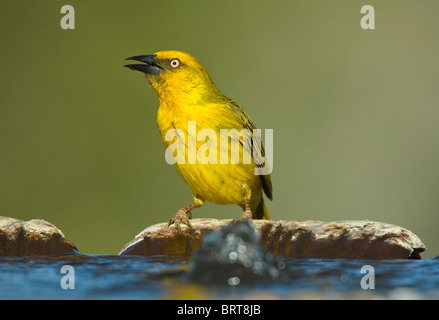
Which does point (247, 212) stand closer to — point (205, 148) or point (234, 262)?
point (205, 148)

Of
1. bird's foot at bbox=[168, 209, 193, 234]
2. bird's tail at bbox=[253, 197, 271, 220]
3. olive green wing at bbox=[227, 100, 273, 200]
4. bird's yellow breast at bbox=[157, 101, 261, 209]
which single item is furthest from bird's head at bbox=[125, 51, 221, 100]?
bird's tail at bbox=[253, 197, 271, 220]

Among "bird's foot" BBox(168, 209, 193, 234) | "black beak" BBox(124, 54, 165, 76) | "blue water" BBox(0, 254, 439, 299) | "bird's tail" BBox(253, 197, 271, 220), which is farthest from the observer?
"bird's tail" BBox(253, 197, 271, 220)

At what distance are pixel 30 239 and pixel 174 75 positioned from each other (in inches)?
61.3

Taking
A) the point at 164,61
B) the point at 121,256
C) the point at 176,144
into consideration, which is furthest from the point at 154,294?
the point at 164,61

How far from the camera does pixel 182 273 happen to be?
2.15 m

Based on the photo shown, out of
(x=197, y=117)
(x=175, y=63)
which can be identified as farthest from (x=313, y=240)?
(x=175, y=63)

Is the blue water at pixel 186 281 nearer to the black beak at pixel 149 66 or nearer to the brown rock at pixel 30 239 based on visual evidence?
the brown rock at pixel 30 239

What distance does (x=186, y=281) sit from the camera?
1950 mm

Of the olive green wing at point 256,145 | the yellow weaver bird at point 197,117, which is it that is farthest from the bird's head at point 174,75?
the olive green wing at point 256,145

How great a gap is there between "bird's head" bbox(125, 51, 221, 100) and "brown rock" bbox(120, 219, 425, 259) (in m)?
1.05

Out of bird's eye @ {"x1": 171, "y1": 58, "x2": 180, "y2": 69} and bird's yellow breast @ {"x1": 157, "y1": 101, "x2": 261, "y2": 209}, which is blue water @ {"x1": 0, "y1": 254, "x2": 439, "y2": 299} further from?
bird's eye @ {"x1": 171, "y1": 58, "x2": 180, "y2": 69}

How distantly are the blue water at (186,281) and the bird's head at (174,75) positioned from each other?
1505 millimetres

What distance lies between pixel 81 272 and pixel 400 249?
1.49 meters

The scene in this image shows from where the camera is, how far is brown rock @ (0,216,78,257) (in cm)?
275
